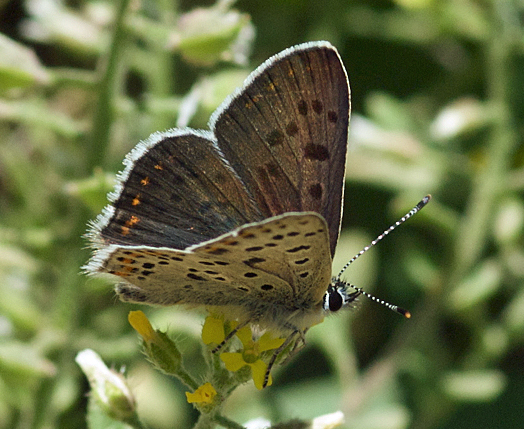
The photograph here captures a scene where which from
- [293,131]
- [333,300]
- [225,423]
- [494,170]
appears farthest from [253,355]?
[494,170]

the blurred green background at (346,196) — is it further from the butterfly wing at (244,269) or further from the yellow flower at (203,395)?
the yellow flower at (203,395)

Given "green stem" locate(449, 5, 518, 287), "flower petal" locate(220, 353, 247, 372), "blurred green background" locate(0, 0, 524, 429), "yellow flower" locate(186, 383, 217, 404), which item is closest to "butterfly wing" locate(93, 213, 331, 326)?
"flower petal" locate(220, 353, 247, 372)

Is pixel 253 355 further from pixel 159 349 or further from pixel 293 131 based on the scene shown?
pixel 293 131

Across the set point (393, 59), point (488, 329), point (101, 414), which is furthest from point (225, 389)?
point (393, 59)

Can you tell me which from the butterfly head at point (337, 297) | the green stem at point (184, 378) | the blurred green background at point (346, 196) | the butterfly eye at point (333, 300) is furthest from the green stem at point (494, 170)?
the green stem at point (184, 378)

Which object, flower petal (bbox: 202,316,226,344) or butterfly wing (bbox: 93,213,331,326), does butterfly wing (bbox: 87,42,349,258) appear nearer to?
butterfly wing (bbox: 93,213,331,326)
